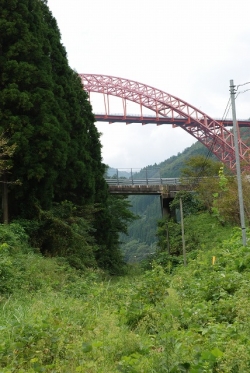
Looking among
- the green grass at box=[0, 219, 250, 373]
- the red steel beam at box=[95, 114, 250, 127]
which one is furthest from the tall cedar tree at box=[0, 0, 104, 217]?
the red steel beam at box=[95, 114, 250, 127]

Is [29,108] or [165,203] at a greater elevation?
[29,108]

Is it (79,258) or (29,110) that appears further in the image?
(79,258)

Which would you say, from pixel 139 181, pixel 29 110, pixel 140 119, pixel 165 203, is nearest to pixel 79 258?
pixel 29 110

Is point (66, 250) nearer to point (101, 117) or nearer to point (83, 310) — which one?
point (83, 310)

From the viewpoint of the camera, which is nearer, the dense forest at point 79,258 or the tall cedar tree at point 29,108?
the dense forest at point 79,258

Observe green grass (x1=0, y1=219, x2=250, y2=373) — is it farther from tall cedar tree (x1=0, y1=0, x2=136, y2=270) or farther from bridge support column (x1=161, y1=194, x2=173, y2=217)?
bridge support column (x1=161, y1=194, x2=173, y2=217)

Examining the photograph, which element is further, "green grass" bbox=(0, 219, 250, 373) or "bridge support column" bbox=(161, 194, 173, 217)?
"bridge support column" bbox=(161, 194, 173, 217)

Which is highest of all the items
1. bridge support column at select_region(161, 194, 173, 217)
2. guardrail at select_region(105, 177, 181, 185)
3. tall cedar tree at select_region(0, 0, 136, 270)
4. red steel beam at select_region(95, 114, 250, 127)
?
red steel beam at select_region(95, 114, 250, 127)

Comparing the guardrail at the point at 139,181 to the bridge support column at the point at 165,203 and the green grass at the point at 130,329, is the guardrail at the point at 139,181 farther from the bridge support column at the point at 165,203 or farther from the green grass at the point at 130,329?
the green grass at the point at 130,329

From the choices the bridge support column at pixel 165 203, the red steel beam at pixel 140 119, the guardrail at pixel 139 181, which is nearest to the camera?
the bridge support column at pixel 165 203

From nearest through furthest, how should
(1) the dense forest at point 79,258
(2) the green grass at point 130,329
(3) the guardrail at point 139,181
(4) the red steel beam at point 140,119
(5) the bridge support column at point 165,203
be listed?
(2) the green grass at point 130,329
(1) the dense forest at point 79,258
(5) the bridge support column at point 165,203
(3) the guardrail at point 139,181
(4) the red steel beam at point 140,119

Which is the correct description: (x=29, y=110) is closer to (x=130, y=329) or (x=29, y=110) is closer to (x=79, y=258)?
(x=79, y=258)

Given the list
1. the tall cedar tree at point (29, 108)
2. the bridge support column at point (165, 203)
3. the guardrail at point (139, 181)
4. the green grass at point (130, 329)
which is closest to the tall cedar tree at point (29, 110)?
the tall cedar tree at point (29, 108)

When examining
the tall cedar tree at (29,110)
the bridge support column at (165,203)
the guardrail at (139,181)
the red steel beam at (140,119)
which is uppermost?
the red steel beam at (140,119)
